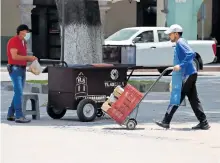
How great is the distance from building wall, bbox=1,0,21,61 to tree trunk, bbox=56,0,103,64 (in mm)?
18178

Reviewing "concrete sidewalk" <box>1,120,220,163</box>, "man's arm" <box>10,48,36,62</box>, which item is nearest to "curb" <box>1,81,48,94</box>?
"man's arm" <box>10,48,36,62</box>

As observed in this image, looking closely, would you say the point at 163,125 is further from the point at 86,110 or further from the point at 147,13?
the point at 147,13

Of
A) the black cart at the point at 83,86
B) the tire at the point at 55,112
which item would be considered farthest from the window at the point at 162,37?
the tire at the point at 55,112

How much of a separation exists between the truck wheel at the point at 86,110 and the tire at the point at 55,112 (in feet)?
2.11

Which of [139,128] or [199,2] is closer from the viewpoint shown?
[139,128]

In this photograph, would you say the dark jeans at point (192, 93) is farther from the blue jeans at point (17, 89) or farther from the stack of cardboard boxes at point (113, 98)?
the blue jeans at point (17, 89)

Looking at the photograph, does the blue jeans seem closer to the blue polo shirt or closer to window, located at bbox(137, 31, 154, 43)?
the blue polo shirt

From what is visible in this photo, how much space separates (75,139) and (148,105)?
560 cm

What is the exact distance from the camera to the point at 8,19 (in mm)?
33688

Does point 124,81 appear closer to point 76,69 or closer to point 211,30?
point 76,69

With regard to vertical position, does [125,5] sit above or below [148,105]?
above

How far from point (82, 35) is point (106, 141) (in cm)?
590

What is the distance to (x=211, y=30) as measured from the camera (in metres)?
36.2

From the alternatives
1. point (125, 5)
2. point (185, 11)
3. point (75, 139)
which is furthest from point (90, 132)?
point (125, 5)
